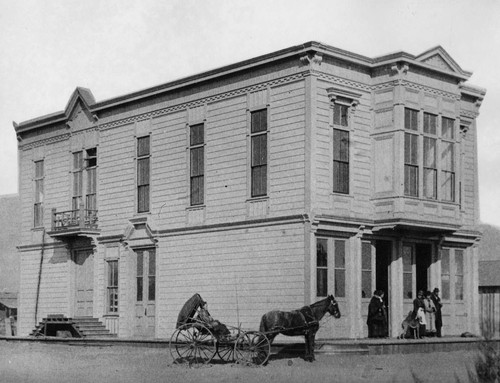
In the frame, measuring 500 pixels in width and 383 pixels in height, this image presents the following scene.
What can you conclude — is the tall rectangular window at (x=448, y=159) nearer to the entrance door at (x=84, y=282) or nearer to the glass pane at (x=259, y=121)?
the glass pane at (x=259, y=121)

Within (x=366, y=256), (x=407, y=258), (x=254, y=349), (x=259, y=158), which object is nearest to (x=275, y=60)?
(x=259, y=158)

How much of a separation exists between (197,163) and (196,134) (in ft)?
3.21

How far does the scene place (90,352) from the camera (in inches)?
1094

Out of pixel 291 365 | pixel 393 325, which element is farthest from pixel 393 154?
pixel 291 365

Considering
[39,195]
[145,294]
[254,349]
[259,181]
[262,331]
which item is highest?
[39,195]

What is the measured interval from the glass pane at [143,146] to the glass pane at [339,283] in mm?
9109

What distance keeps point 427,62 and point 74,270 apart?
15638mm

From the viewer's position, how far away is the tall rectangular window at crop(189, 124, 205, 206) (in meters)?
29.6

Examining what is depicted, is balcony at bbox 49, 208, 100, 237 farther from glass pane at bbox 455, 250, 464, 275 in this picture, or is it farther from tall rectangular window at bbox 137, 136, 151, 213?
glass pane at bbox 455, 250, 464, 275

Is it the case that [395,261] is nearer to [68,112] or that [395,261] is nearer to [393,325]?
[393,325]

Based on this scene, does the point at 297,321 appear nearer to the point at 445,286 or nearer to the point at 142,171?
the point at 445,286

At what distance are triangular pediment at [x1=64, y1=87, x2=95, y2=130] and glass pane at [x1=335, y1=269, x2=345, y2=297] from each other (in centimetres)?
1279

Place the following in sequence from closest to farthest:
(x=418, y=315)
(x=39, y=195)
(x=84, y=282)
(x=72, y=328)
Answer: (x=418, y=315), (x=72, y=328), (x=84, y=282), (x=39, y=195)

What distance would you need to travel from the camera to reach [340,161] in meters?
26.7
